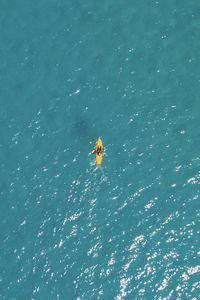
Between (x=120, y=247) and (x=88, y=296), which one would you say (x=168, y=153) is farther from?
(x=88, y=296)

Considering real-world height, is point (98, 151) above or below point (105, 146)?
below

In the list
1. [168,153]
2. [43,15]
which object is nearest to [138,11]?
[43,15]

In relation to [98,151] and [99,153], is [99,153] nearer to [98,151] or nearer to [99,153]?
[99,153]

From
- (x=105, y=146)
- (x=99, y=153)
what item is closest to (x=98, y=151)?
(x=99, y=153)

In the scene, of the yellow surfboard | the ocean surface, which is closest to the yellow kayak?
the yellow surfboard

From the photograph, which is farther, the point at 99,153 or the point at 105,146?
the point at 105,146

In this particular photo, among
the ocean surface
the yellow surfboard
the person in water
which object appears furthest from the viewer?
the person in water

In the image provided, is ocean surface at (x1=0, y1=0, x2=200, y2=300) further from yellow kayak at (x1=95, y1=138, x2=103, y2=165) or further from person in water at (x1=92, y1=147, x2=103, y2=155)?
person in water at (x1=92, y1=147, x2=103, y2=155)

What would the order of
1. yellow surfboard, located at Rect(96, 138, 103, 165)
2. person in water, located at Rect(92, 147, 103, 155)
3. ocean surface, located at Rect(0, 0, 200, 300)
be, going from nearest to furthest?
ocean surface, located at Rect(0, 0, 200, 300)
yellow surfboard, located at Rect(96, 138, 103, 165)
person in water, located at Rect(92, 147, 103, 155)

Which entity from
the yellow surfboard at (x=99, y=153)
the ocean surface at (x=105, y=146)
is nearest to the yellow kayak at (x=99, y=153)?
the yellow surfboard at (x=99, y=153)
